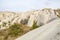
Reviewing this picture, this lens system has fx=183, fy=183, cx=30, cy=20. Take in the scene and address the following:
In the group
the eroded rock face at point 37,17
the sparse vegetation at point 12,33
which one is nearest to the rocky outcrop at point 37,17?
the eroded rock face at point 37,17

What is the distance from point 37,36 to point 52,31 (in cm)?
60

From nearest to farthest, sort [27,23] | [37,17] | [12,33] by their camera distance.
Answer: [12,33] < [37,17] < [27,23]

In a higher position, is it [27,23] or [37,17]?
[37,17]

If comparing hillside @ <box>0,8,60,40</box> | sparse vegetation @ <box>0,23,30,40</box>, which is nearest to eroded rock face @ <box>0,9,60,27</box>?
hillside @ <box>0,8,60,40</box>

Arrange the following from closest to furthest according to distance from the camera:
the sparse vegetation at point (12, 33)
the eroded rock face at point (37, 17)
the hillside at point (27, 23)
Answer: the sparse vegetation at point (12, 33) < the hillside at point (27, 23) < the eroded rock face at point (37, 17)

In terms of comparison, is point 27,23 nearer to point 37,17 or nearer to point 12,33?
point 37,17

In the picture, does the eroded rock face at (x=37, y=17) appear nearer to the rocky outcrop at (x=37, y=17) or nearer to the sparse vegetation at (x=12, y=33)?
the rocky outcrop at (x=37, y=17)

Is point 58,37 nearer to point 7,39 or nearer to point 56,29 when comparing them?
point 56,29

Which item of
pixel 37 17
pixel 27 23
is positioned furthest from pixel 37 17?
pixel 27 23

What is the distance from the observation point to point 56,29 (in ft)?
21.6

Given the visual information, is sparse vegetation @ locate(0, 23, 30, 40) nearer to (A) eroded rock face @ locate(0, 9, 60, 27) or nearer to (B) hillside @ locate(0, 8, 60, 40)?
(B) hillside @ locate(0, 8, 60, 40)

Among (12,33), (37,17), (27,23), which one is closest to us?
(12,33)

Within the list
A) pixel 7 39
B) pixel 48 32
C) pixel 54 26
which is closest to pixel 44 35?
pixel 48 32

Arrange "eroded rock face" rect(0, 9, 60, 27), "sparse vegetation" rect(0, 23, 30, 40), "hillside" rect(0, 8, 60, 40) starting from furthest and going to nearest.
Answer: "eroded rock face" rect(0, 9, 60, 27) < "hillside" rect(0, 8, 60, 40) < "sparse vegetation" rect(0, 23, 30, 40)
